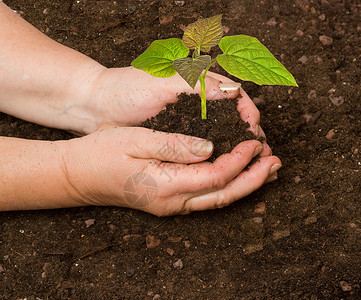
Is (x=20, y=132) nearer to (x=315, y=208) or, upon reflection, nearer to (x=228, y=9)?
(x=228, y=9)

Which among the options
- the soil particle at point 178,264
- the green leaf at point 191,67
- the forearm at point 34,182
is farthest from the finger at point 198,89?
the soil particle at point 178,264

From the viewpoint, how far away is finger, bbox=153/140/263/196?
4.47 feet

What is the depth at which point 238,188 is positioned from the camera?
1427 mm

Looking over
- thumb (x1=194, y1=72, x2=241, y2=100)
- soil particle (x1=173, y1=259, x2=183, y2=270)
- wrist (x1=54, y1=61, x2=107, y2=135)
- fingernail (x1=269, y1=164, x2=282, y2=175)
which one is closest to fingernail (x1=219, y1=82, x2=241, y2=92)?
thumb (x1=194, y1=72, x2=241, y2=100)

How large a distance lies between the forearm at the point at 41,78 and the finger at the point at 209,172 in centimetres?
48

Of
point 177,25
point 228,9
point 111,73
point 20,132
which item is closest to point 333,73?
point 228,9

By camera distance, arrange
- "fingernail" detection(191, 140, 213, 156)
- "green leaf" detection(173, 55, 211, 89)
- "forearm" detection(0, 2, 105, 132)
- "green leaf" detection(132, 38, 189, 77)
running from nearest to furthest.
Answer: "green leaf" detection(173, 55, 211, 89) < "green leaf" detection(132, 38, 189, 77) < "fingernail" detection(191, 140, 213, 156) < "forearm" detection(0, 2, 105, 132)

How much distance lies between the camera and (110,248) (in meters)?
1.46

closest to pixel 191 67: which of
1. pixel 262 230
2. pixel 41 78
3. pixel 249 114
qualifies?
pixel 249 114

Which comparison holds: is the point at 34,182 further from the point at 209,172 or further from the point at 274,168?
the point at 274,168

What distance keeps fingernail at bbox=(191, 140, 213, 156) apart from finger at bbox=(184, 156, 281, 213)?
0.48 ft

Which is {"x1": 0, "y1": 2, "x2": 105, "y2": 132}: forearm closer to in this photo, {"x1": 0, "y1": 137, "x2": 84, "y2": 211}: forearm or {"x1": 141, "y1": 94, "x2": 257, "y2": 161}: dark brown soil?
{"x1": 0, "y1": 137, "x2": 84, "y2": 211}: forearm

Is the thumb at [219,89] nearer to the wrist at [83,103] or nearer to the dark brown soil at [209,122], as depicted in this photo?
the dark brown soil at [209,122]

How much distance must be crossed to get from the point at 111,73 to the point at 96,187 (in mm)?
448
